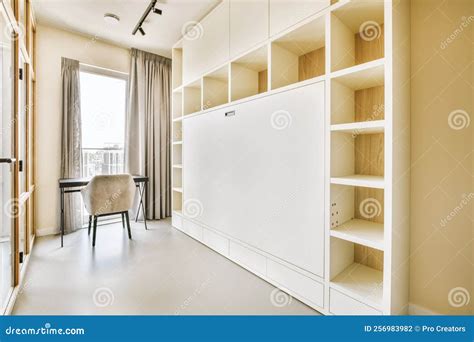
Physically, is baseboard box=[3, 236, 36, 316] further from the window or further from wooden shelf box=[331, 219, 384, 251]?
wooden shelf box=[331, 219, 384, 251]

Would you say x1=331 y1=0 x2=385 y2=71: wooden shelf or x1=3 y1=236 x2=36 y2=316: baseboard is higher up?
x1=331 y1=0 x2=385 y2=71: wooden shelf

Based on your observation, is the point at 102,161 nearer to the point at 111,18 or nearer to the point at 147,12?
the point at 111,18

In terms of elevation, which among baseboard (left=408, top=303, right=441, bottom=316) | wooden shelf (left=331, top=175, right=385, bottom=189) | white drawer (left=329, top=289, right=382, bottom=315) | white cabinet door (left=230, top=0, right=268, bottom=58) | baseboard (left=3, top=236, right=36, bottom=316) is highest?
white cabinet door (left=230, top=0, right=268, bottom=58)

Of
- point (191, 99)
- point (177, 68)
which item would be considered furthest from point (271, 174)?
point (177, 68)

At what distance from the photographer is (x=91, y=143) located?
11.9 ft

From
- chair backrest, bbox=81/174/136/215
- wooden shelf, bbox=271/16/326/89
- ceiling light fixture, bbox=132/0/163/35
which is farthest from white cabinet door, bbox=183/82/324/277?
ceiling light fixture, bbox=132/0/163/35

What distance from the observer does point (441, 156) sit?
1427mm

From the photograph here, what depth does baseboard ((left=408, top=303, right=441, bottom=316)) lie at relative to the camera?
1.44m

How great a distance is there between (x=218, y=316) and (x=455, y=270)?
4.71 ft

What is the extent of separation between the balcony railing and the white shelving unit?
243 cm

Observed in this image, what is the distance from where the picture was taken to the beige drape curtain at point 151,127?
3828 millimetres
